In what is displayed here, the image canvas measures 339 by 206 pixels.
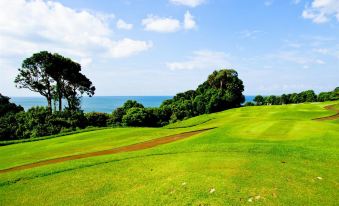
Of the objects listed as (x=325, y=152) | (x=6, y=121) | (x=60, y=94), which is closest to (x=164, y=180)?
(x=325, y=152)

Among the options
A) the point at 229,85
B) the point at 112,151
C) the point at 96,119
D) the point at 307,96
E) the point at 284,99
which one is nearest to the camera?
the point at 112,151

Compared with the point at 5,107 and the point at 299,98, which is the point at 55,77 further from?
the point at 299,98

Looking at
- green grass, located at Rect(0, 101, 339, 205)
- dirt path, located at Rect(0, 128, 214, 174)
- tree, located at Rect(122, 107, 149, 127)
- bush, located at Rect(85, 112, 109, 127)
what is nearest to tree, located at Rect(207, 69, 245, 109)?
tree, located at Rect(122, 107, 149, 127)

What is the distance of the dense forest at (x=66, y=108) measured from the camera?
48.7m

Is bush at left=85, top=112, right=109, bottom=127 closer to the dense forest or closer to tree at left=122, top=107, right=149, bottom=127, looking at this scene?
the dense forest

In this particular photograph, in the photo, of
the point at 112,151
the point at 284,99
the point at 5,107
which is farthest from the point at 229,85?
the point at 112,151

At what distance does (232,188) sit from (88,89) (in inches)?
2362

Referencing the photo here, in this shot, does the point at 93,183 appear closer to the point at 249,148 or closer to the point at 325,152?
the point at 249,148

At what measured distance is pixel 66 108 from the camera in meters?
63.0

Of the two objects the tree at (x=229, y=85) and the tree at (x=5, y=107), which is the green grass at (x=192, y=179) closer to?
the tree at (x=5, y=107)

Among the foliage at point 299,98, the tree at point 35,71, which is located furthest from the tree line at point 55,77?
the foliage at point 299,98

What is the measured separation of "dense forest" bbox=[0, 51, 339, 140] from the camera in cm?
4866

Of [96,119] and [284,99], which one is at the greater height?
[284,99]

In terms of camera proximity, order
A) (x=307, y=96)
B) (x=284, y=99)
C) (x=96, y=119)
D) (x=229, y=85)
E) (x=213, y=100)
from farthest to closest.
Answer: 1. (x=284, y=99)
2. (x=307, y=96)
3. (x=229, y=85)
4. (x=213, y=100)
5. (x=96, y=119)
